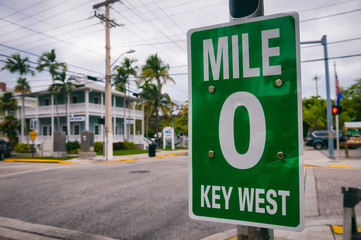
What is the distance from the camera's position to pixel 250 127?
127 centimetres

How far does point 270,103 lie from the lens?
125 cm

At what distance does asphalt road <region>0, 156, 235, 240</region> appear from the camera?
15.7 ft

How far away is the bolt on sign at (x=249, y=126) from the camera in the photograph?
121cm

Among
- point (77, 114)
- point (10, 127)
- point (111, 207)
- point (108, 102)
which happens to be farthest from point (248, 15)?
point (10, 127)

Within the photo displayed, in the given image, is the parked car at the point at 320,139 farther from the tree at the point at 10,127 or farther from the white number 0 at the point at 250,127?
the tree at the point at 10,127

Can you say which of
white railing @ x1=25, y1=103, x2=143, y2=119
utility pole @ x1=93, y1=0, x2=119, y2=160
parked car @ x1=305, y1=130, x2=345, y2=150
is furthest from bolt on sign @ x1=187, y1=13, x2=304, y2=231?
white railing @ x1=25, y1=103, x2=143, y2=119

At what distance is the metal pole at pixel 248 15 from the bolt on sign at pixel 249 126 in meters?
0.11

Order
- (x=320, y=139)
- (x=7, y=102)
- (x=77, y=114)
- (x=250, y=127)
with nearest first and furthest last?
(x=250, y=127)
(x=320, y=139)
(x=77, y=114)
(x=7, y=102)

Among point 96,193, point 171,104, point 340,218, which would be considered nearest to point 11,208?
point 96,193

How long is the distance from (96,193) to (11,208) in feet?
6.72

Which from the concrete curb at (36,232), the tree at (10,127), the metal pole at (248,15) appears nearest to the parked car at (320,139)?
the concrete curb at (36,232)

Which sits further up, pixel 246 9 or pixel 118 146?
pixel 246 9

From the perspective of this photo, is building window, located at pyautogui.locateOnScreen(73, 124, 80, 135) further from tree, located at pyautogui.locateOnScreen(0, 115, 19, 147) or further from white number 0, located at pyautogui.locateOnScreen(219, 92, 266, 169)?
white number 0, located at pyautogui.locateOnScreen(219, 92, 266, 169)

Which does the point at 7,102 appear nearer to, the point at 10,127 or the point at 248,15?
the point at 10,127
